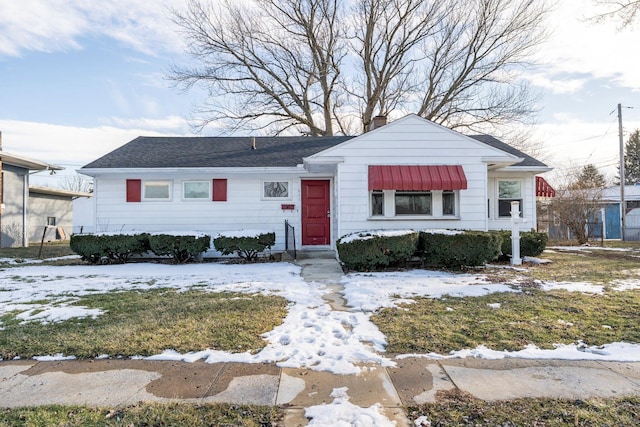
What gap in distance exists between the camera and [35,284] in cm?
738

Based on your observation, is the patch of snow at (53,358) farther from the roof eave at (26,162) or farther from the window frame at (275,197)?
the roof eave at (26,162)

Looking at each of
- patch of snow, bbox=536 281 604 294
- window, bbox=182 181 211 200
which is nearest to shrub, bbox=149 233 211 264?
window, bbox=182 181 211 200

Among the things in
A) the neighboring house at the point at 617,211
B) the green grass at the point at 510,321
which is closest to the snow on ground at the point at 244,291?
the green grass at the point at 510,321

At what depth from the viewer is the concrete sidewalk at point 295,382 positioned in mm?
Result: 2736

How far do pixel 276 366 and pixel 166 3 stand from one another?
21286 millimetres

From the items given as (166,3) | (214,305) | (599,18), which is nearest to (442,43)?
(599,18)

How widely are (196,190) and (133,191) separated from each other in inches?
79.2

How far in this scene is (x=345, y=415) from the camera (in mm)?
2479

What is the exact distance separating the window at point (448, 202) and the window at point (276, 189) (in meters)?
5.01

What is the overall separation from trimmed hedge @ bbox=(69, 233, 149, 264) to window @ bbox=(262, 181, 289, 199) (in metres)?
3.96

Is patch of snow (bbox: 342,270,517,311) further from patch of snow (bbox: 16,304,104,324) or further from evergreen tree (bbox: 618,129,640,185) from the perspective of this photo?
evergreen tree (bbox: 618,129,640,185)

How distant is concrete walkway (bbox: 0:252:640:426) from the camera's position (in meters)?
2.74

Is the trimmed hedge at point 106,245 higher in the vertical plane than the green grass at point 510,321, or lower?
higher

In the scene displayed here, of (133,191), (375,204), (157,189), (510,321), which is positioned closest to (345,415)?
(510,321)
